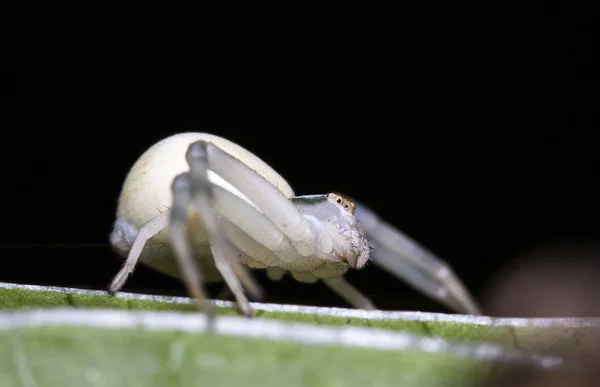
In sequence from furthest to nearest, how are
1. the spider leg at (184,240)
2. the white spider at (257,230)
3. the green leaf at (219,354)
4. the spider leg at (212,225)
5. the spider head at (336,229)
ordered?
the spider head at (336,229), the white spider at (257,230), the spider leg at (212,225), the spider leg at (184,240), the green leaf at (219,354)

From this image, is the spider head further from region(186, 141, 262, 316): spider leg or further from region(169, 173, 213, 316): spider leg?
region(169, 173, 213, 316): spider leg

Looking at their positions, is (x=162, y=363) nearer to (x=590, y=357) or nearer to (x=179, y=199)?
(x=590, y=357)

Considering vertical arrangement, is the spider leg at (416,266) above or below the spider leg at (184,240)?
below

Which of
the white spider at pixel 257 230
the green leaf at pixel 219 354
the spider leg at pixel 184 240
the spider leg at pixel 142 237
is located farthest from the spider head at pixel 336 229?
the green leaf at pixel 219 354

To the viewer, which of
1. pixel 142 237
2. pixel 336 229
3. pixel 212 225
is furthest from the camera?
pixel 336 229

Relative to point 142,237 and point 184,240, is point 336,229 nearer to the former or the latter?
point 142,237

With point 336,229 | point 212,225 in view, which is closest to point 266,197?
point 336,229

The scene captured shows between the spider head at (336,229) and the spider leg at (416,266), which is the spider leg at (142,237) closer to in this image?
the spider head at (336,229)
